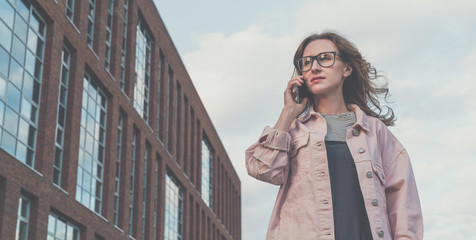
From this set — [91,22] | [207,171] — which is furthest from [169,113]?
[207,171]

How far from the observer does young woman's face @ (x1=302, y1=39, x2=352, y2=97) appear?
3504 mm

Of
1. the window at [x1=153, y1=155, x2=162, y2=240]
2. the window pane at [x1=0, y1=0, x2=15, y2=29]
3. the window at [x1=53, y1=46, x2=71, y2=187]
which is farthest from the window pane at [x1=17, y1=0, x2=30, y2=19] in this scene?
the window at [x1=153, y1=155, x2=162, y2=240]

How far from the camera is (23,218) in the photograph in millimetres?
21172

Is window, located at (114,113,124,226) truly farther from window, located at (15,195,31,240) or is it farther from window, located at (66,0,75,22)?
window, located at (15,195,31,240)

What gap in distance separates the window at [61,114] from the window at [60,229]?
1395mm

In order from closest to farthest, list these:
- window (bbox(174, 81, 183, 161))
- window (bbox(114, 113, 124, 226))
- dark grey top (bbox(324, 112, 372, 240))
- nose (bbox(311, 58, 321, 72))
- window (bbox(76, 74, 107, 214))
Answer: dark grey top (bbox(324, 112, 372, 240)), nose (bbox(311, 58, 321, 72)), window (bbox(76, 74, 107, 214)), window (bbox(114, 113, 124, 226)), window (bbox(174, 81, 183, 161))

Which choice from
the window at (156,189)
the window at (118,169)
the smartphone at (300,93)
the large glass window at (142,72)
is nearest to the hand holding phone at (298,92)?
the smartphone at (300,93)

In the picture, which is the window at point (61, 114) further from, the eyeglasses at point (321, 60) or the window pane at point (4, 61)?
the eyeglasses at point (321, 60)

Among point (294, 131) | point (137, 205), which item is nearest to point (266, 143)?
point (294, 131)

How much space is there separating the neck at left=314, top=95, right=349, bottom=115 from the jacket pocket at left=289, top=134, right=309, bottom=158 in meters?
0.30

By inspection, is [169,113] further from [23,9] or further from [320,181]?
[320,181]

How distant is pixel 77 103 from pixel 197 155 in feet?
82.9

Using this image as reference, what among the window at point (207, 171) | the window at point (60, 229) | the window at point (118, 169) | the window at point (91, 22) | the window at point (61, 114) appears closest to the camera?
the window at point (60, 229)

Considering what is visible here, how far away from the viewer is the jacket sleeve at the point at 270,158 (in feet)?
10.5
